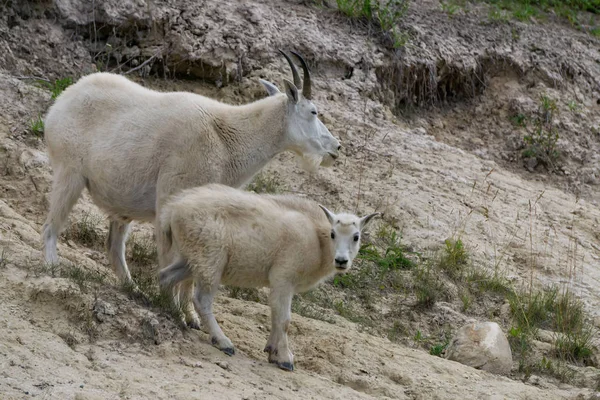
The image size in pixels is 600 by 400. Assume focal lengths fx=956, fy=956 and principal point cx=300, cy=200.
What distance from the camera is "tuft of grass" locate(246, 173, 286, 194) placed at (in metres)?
10.9

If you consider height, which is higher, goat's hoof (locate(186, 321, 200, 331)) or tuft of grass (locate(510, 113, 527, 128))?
tuft of grass (locate(510, 113, 527, 128))

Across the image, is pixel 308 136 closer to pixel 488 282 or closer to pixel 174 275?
pixel 174 275

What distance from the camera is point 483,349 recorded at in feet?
27.5

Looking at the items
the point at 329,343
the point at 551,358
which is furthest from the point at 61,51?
the point at 551,358

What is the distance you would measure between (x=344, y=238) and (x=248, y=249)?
76 cm

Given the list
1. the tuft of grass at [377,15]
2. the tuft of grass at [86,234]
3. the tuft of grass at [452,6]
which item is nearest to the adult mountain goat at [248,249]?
the tuft of grass at [86,234]

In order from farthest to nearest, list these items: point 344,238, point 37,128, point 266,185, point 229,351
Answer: point 266,185 < point 37,128 < point 344,238 < point 229,351

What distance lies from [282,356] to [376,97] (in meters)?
6.62

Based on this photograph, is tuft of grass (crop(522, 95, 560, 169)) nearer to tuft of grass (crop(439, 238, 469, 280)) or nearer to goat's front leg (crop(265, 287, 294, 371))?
tuft of grass (crop(439, 238, 469, 280))

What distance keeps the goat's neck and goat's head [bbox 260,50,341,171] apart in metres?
0.09

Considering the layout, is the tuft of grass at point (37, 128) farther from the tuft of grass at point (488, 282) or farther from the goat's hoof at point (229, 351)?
the tuft of grass at point (488, 282)

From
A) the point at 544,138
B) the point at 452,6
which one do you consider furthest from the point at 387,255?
the point at 452,6

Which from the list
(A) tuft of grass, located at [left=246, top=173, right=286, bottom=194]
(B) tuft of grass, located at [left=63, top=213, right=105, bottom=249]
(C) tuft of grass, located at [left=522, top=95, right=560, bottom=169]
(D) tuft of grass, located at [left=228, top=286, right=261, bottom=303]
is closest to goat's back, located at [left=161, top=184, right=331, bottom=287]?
(D) tuft of grass, located at [left=228, top=286, right=261, bottom=303]

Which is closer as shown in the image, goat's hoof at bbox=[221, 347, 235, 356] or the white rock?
goat's hoof at bbox=[221, 347, 235, 356]
